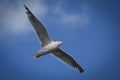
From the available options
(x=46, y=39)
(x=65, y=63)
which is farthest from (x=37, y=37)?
(x=65, y=63)

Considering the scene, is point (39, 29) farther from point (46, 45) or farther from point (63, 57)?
point (63, 57)

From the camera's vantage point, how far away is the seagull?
21.5 meters

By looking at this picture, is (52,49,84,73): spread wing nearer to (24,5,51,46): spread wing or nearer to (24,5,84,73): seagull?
(24,5,84,73): seagull

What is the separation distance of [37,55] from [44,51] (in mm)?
474

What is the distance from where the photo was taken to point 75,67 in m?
23.5

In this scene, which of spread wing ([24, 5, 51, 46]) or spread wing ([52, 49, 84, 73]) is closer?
spread wing ([24, 5, 51, 46])

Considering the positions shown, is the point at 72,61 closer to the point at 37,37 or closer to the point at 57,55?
the point at 57,55

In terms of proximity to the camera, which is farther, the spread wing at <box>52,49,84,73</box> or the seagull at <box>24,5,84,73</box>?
the spread wing at <box>52,49,84,73</box>

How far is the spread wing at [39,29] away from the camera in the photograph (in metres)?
21.5

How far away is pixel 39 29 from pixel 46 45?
0.99 meters

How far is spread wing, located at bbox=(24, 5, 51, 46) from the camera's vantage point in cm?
2147

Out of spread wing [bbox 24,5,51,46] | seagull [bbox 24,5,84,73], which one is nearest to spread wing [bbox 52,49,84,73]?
seagull [bbox 24,5,84,73]

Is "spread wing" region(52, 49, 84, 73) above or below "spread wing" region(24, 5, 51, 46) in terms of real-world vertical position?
below

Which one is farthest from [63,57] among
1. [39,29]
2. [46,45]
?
[39,29]
